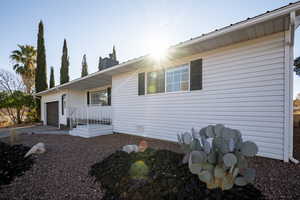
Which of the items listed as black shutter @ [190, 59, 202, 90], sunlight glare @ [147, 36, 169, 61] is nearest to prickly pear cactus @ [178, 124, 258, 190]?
black shutter @ [190, 59, 202, 90]

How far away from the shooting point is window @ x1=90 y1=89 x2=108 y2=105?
9.22 m

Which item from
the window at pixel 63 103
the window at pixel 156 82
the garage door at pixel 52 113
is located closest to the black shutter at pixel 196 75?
the window at pixel 156 82

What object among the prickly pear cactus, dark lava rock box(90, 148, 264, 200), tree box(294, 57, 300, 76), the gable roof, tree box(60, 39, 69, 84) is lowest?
dark lava rock box(90, 148, 264, 200)

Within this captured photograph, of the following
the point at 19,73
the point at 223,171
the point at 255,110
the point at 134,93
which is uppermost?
the point at 19,73

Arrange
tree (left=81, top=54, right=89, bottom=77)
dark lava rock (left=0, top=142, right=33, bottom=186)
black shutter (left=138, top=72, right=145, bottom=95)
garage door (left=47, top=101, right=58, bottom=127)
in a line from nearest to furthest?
1. dark lava rock (left=0, top=142, right=33, bottom=186)
2. black shutter (left=138, top=72, right=145, bottom=95)
3. garage door (left=47, top=101, right=58, bottom=127)
4. tree (left=81, top=54, right=89, bottom=77)

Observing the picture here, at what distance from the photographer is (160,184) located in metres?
2.14

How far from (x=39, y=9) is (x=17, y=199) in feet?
23.9

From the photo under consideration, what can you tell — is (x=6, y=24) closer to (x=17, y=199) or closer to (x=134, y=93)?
(x=134, y=93)

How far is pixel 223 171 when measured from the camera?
1.69 m

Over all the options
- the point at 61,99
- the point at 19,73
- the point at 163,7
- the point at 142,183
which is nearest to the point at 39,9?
the point at 163,7

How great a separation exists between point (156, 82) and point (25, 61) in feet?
62.2

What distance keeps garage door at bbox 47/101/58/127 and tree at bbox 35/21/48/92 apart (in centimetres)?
340

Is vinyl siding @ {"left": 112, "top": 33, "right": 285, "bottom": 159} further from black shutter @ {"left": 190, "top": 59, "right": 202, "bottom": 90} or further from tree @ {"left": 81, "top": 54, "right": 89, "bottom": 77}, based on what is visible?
tree @ {"left": 81, "top": 54, "right": 89, "bottom": 77}

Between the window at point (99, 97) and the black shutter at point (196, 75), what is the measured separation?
6.07 metres
